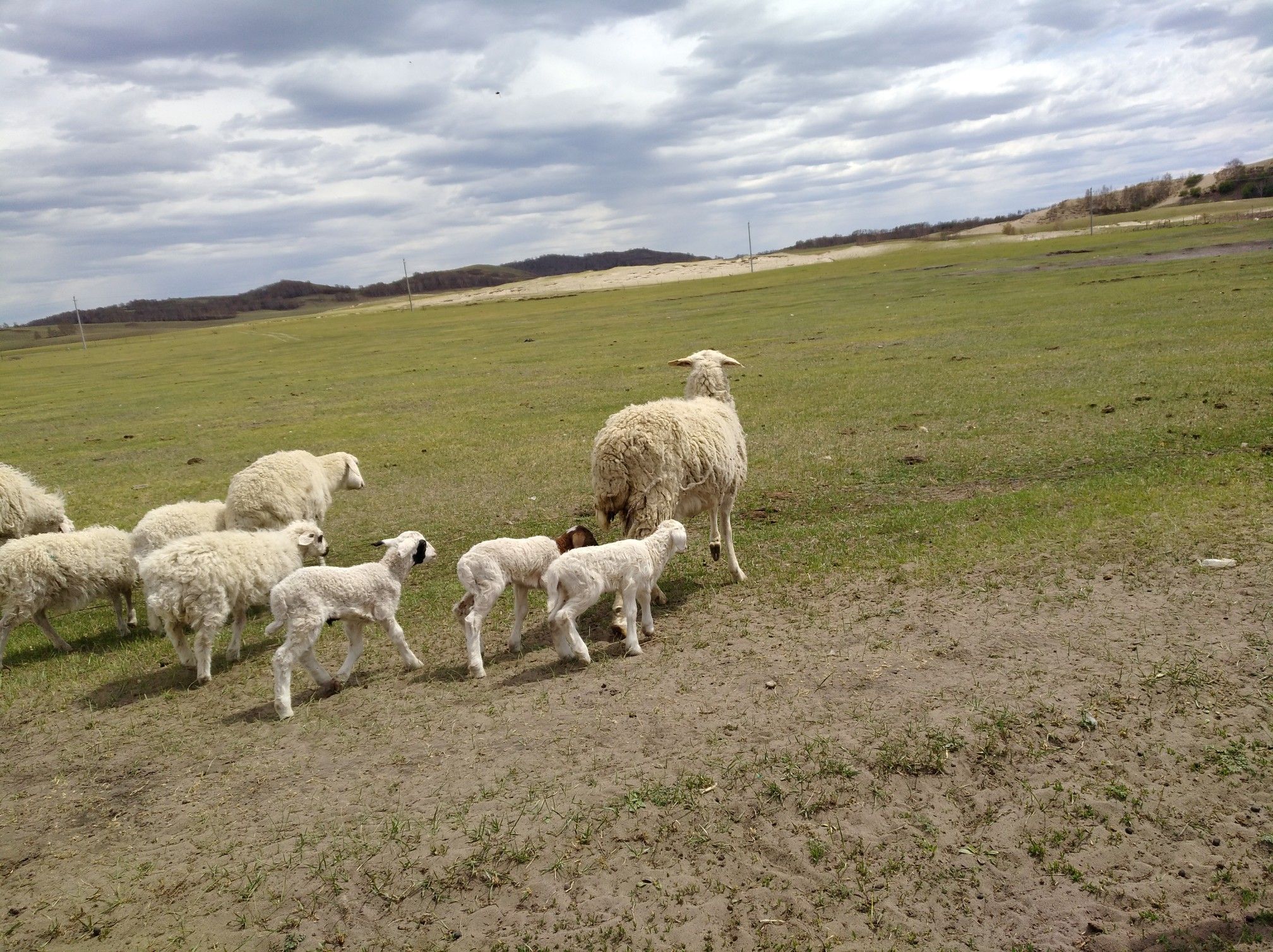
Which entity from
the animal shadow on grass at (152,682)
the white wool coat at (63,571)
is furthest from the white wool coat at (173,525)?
the animal shadow on grass at (152,682)

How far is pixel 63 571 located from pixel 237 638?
2.57 m

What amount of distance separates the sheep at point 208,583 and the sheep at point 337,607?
3.79 ft

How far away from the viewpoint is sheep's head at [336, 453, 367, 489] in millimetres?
14289

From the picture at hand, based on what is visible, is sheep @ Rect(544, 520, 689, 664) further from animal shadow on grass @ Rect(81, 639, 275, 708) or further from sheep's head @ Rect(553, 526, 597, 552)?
animal shadow on grass @ Rect(81, 639, 275, 708)

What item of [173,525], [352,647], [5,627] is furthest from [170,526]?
[352,647]

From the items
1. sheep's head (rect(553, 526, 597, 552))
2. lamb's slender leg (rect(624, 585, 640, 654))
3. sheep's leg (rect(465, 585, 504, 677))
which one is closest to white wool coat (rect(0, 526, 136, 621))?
sheep's leg (rect(465, 585, 504, 677))

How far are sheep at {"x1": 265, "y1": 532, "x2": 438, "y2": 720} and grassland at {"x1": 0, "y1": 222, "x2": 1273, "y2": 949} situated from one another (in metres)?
0.29

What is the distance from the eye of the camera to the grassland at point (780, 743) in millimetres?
4938

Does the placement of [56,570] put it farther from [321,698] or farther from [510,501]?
[510,501]

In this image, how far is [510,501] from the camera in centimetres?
1520

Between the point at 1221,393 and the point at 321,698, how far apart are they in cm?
Result: 1697

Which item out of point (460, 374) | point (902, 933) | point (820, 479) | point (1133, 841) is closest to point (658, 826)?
point (902, 933)

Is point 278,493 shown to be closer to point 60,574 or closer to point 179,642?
point 60,574

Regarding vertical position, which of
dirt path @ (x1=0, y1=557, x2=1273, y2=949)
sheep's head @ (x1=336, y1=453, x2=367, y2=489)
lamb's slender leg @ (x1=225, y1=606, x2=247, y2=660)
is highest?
sheep's head @ (x1=336, y1=453, x2=367, y2=489)
